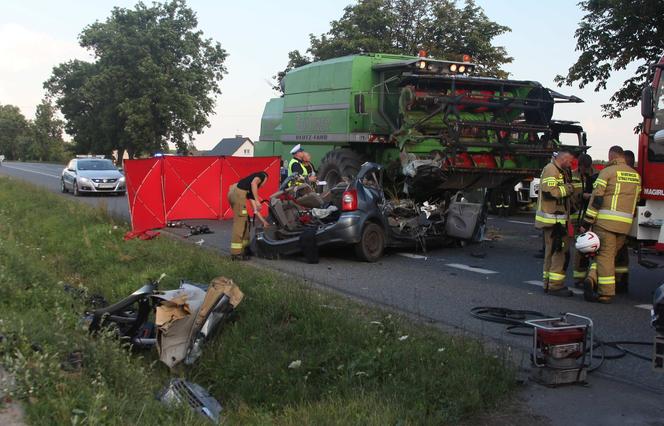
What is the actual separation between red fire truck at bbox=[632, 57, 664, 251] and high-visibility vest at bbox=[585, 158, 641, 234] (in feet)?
0.33

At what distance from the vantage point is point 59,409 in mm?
3840

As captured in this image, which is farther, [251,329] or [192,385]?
[251,329]

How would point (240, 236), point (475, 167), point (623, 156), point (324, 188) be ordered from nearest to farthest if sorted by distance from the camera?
1. point (623, 156)
2. point (240, 236)
3. point (475, 167)
4. point (324, 188)

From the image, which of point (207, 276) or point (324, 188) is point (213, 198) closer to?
point (324, 188)

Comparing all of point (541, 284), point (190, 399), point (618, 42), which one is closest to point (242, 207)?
point (541, 284)

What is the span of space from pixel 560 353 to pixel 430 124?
8.79 metres

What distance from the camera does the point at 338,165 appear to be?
14445mm

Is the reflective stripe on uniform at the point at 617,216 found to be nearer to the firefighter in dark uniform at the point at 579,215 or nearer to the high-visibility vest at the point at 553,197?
the high-visibility vest at the point at 553,197

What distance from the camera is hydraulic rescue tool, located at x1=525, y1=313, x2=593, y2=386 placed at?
4.71 m

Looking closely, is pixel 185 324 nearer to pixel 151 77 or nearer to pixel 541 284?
pixel 541 284

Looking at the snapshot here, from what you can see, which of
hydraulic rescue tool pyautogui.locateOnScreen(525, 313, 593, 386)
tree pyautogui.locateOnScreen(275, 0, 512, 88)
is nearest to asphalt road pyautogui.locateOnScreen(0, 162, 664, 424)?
hydraulic rescue tool pyautogui.locateOnScreen(525, 313, 593, 386)

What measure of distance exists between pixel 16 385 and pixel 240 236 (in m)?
6.18

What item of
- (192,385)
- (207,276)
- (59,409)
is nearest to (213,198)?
(207,276)

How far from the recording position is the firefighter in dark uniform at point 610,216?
7.52m
